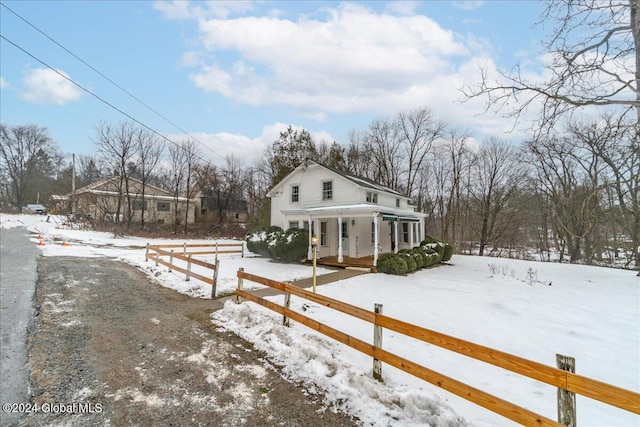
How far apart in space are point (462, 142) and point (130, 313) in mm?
32325

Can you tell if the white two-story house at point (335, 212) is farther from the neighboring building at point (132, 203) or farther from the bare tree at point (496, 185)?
the neighboring building at point (132, 203)

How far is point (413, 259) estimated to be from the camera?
13.7 m

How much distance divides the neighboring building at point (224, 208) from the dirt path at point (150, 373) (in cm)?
3244

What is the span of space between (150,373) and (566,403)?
4317 mm

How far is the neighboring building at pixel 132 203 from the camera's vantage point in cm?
3112

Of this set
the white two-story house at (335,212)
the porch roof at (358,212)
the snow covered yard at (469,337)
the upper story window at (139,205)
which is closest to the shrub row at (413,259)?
the snow covered yard at (469,337)

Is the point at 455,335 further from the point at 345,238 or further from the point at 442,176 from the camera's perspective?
the point at 442,176

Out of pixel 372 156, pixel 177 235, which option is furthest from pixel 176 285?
pixel 372 156

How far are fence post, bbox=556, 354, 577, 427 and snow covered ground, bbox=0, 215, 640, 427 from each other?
88 cm

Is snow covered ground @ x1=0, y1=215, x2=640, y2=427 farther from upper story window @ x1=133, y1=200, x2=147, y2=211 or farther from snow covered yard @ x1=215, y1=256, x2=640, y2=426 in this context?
upper story window @ x1=133, y1=200, x2=147, y2=211

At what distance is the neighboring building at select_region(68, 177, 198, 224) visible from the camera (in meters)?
31.1

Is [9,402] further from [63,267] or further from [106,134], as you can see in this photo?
[106,134]

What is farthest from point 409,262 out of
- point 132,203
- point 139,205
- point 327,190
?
point 139,205

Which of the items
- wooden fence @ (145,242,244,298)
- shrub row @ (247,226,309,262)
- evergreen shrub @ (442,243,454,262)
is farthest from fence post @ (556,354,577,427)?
evergreen shrub @ (442,243,454,262)
